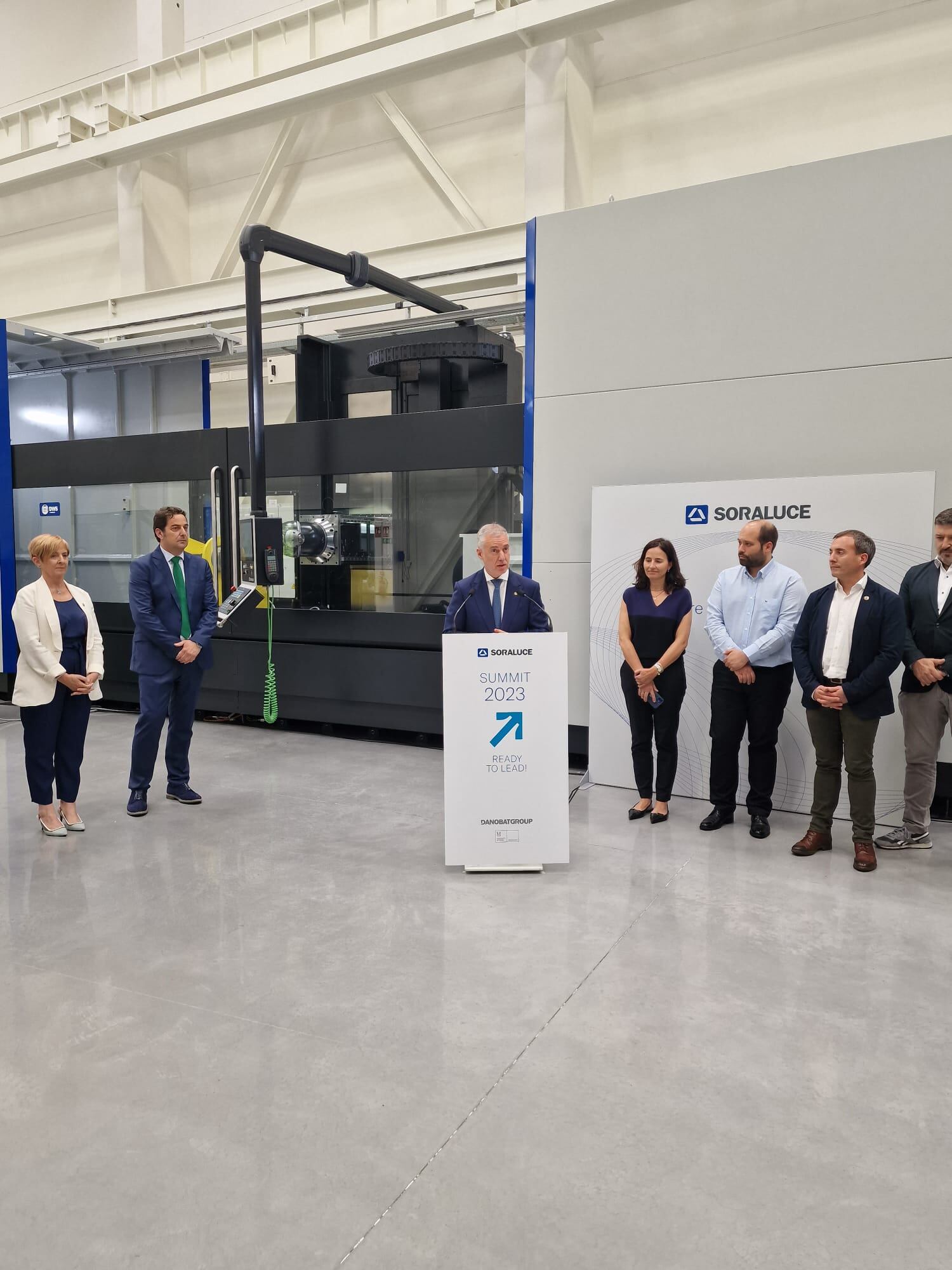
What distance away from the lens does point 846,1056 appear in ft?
8.34

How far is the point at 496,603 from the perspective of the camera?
459 cm

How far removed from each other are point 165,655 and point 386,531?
2275 millimetres

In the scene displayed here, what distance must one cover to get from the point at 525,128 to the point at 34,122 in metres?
6.73

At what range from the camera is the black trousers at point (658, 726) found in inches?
183

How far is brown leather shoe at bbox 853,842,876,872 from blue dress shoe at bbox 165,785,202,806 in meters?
3.49

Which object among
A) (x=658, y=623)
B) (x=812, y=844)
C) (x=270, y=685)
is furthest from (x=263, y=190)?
(x=812, y=844)

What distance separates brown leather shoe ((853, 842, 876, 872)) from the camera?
4.05 meters

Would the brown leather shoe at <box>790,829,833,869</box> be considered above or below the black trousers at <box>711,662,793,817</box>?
below

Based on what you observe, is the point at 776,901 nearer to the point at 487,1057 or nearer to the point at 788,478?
the point at 487,1057

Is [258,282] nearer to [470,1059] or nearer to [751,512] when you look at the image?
[751,512]

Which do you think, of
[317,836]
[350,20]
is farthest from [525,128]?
[317,836]

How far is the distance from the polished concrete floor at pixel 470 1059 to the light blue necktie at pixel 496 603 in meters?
1.21

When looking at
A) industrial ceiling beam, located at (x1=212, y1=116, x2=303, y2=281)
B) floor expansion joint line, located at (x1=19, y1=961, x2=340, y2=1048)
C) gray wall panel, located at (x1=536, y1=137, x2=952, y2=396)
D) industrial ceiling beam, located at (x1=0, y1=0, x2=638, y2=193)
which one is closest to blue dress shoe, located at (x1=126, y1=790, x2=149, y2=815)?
floor expansion joint line, located at (x1=19, y1=961, x2=340, y2=1048)

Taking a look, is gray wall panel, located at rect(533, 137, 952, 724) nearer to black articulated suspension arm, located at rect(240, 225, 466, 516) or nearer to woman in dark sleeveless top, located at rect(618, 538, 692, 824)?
woman in dark sleeveless top, located at rect(618, 538, 692, 824)
